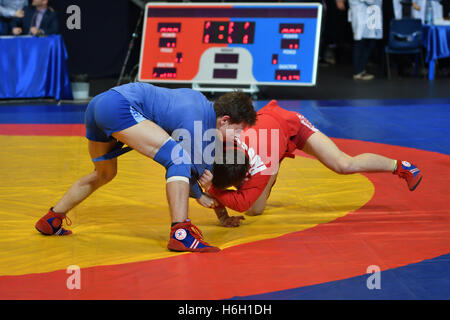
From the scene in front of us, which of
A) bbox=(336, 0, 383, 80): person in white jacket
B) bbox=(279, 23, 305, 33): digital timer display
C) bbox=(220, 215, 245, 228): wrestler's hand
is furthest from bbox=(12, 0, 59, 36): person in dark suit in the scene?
bbox=(220, 215, 245, 228): wrestler's hand

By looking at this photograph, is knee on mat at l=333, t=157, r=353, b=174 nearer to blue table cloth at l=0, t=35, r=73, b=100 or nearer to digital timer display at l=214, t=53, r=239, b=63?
digital timer display at l=214, t=53, r=239, b=63

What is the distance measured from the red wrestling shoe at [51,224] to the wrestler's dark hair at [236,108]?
964mm

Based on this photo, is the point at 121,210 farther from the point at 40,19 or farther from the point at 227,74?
the point at 40,19

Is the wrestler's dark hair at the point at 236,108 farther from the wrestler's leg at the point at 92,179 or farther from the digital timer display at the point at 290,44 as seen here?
the digital timer display at the point at 290,44

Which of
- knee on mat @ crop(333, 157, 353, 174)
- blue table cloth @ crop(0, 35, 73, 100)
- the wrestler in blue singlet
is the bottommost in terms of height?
blue table cloth @ crop(0, 35, 73, 100)

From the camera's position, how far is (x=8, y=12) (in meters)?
9.11

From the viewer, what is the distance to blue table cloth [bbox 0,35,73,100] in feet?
27.7

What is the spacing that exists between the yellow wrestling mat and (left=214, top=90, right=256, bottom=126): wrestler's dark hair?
594 millimetres

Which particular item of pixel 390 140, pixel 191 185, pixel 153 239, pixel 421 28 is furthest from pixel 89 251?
pixel 421 28

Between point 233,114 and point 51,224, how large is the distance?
3.51ft

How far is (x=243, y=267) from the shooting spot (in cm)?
284
